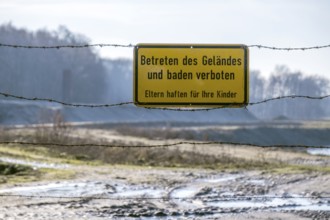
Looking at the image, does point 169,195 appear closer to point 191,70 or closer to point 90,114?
point 191,70

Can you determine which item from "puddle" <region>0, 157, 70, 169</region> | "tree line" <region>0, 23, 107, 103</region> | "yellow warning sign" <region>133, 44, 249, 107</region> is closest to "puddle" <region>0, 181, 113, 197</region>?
"puddle" <region>0, 157, 70, 169</region>

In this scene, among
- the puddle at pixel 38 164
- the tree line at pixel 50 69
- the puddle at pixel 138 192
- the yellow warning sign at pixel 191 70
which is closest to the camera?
the yellow warning sign at pixel 191 70

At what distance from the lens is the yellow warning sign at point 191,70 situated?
7082 mm

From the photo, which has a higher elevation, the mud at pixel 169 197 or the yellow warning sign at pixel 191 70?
the yellow warning sign at pixel 191 70

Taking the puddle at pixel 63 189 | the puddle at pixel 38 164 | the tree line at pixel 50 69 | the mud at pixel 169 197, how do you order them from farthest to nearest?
the tree line at pixel 50 69 < the puddle at pixel 38 164 < the puddle at pixel 63 189 < the mud at pixel 169 197

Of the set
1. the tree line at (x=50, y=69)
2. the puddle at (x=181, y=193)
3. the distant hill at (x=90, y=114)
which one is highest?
the tree line at (x=50, y=69)

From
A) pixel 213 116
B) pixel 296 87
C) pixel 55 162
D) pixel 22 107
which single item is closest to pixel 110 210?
pixel 55 162

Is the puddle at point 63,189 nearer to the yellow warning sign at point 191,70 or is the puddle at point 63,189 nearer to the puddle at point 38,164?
the puddle at point 38,164

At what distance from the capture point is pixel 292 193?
1372 centimetres

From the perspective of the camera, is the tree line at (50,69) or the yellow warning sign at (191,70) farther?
the tree line at (50,69)

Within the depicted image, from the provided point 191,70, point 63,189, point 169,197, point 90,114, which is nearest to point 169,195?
point 169,197

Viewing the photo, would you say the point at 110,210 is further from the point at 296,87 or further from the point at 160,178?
the point at 296,87

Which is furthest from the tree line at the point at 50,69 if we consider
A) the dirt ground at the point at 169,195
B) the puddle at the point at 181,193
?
the puddle at the point at 181,193

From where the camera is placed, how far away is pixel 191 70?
7.11m
